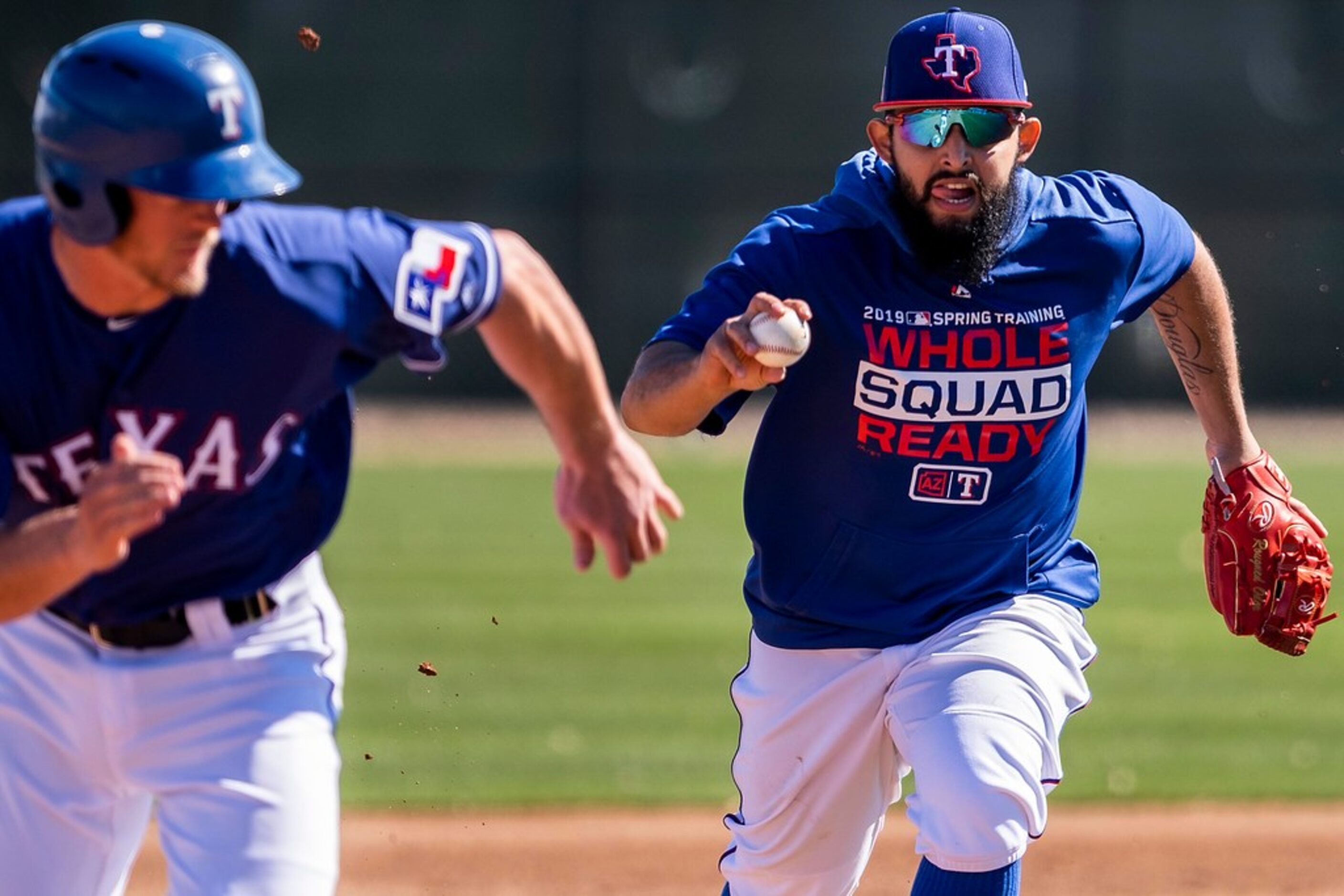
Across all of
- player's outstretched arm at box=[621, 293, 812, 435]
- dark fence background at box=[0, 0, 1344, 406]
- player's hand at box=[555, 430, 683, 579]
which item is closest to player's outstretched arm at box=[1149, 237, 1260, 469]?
player's outstretched arm at box=[621, 293, 812, 435]

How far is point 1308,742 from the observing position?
27.9ft

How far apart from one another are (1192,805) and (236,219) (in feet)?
16.8

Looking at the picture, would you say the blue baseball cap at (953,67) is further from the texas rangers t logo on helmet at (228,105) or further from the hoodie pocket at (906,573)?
the texas rangers t logo on helmet at (228,105)

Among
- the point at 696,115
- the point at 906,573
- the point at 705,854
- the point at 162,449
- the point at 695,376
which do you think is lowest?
the point at 696,115

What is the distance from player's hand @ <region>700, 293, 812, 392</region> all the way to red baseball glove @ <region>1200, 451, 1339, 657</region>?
5.12ft

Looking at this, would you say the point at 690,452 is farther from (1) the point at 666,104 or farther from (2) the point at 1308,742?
(2) the point at 1308,742

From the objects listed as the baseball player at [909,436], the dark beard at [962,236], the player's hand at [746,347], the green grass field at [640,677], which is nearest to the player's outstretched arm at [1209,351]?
the baseball player at [909,436]

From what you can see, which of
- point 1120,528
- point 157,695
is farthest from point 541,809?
point 1120,528

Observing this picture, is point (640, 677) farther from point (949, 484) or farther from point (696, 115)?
point (696, 115)

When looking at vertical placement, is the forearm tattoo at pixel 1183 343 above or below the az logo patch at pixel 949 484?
above

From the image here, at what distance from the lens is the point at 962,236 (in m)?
4.36

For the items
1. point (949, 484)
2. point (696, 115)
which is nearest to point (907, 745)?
point (949, 484)

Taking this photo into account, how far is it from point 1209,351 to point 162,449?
2.67 m

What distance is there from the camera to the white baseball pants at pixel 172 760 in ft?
10.9
